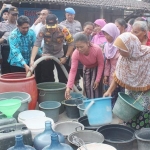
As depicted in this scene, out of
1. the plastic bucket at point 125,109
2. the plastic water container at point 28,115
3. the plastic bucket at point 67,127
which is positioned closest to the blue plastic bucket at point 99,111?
the plastic bucket at point 125,109

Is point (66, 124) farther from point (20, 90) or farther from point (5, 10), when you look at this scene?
point (5, 10)

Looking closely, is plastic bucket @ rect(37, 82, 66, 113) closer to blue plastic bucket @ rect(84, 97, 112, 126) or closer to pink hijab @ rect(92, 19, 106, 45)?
blue plastic bucket @ rect(84, 97, 112, 126)

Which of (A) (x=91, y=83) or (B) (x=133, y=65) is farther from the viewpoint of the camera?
(A) (x=91, y=83)

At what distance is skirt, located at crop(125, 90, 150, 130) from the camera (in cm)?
277

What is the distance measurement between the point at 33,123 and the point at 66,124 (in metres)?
0.42

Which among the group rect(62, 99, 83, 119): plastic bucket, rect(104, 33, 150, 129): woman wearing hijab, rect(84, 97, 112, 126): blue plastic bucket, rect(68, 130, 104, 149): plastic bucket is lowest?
rect(62, 99, 83, 119): plastic bucket

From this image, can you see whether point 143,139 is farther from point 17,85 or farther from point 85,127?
point 17,85

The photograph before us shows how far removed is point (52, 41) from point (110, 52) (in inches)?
41.1

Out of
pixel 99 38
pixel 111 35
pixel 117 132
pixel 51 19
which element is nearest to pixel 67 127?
pixel 117 132

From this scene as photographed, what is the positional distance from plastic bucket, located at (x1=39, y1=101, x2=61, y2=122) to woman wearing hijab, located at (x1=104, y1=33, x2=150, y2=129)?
1.06m

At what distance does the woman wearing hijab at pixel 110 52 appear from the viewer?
3.56 m

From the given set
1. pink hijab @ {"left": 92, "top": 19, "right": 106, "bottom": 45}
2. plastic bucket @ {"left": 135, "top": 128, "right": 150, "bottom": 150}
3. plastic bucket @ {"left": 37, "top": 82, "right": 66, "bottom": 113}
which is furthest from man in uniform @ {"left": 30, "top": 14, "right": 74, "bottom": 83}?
plastic bucket @ {"left": 135, "top": 128, "right": 150, "bottom": 150}

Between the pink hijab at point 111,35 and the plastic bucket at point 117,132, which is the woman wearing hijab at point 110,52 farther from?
A: the plastic bucket at point 117,132

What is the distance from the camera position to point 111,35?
3572mm
